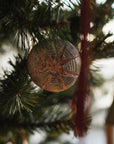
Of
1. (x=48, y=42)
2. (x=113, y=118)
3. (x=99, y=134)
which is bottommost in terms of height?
(x=99, y=134)

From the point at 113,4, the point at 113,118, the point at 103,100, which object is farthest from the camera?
the point at 103,100

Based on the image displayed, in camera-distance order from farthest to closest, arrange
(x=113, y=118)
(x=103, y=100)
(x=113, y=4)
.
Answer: (x=103, y=100) → (x=113, y=4) → (x=113, y=118)

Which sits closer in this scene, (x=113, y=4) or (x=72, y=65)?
(x=72, y=65)

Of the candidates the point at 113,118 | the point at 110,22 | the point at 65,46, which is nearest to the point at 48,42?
→ the point at 65,46

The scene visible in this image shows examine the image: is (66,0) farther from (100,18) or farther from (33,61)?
(100,18)

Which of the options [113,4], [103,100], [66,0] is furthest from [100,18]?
[103,100]

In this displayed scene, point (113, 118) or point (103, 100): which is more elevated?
point (113, 118)
